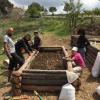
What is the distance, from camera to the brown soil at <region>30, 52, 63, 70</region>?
11498 mm

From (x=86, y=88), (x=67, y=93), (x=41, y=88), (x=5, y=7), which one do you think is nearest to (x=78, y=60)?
(x=86, y=88)

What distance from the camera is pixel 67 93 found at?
25.6ft

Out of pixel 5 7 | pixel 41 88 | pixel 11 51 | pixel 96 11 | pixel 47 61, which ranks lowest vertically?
pixel 5 7

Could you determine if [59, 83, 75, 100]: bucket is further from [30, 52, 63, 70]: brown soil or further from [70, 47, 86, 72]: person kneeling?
[30, 52, 63, 70]: brown soil

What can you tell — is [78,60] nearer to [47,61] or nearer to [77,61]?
[77,61]

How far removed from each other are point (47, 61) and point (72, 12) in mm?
11870

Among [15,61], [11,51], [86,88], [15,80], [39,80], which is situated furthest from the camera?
[15,61]

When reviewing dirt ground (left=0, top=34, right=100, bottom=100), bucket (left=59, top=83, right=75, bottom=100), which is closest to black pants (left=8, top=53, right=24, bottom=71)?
dirt ground (left=0, top=34, right=100, bottom=100)

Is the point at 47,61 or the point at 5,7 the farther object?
the point at 5,7

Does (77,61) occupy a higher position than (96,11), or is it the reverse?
(77,61)

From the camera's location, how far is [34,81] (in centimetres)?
855

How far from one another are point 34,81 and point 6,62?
4.27 meters

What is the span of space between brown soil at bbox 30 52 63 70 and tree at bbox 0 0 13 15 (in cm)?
5245

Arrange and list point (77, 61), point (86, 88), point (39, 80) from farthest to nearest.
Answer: point (77, 61)
point (86, 88)
point (39, 80)
